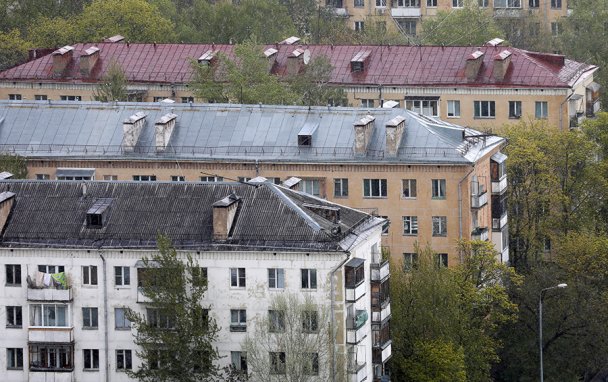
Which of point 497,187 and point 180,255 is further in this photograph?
point 497,187

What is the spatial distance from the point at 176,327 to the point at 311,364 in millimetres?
7385

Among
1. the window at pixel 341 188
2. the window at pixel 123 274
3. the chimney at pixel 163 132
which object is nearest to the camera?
the window at pixel 123 274

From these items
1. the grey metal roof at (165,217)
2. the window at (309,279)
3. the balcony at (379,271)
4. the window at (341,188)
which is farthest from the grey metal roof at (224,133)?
the window at (309,279)

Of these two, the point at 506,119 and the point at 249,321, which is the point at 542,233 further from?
the point at 249,321

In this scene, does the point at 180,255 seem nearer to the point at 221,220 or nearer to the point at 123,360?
the point at 221,220

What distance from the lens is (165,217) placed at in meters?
149

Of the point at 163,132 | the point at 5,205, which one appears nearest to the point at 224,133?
the point at 163,132

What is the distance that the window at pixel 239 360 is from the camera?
480ft

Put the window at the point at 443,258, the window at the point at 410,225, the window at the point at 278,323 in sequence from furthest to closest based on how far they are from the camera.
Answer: the window at the point at 410,225
the window at the point at 443,258
the window at the point at 278,323

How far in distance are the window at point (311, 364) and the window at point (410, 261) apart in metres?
18.8

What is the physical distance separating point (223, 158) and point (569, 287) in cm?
2300

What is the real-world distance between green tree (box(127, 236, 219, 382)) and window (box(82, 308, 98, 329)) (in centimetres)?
361

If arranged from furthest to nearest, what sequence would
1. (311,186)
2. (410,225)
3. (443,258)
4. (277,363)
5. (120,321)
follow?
1. (311,186)
2. (443,258)
3. (410,225)
4. (120,321)
5. (277,363)

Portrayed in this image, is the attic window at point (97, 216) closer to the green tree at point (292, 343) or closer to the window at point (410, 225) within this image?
the green tree at point (292, 343)
